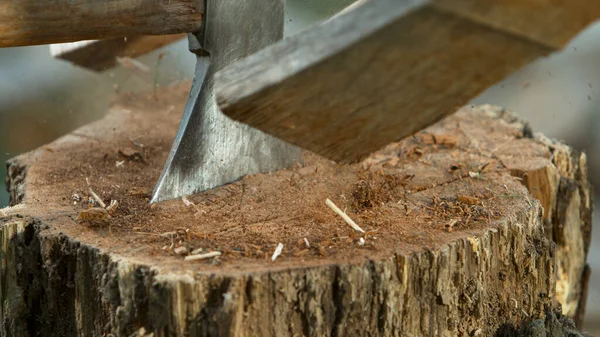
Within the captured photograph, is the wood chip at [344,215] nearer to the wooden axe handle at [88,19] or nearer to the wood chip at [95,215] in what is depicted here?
the wood chip at [95,215]

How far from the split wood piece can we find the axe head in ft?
4.39

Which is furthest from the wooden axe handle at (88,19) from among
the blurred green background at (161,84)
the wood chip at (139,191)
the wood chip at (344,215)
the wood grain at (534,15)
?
the blurred green background at (161,84)

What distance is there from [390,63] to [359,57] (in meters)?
0.09

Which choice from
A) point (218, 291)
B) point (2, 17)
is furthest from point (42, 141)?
point (218, 291)

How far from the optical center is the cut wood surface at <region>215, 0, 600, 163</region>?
179 centimetres

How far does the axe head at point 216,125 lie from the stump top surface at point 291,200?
0.24 ft

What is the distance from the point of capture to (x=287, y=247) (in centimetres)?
229

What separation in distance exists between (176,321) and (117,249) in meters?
0.36

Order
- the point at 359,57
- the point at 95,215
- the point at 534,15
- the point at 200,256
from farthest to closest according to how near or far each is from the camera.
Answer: the point at 95,215, the point at 200,256, the point at 359,57, the point at 534,15

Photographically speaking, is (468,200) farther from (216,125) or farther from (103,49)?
(103,49)

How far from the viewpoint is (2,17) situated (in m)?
2.47

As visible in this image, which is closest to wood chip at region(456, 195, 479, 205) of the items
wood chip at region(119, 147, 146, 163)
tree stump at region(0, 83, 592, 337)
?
tree stump at region(0, 83, 592, 337)

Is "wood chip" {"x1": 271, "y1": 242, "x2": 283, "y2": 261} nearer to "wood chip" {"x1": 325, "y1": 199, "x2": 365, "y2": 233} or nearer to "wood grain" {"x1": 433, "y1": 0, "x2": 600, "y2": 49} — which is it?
"wood chip" {"x1": 325, "y1": 199, "x2": 365, "y2": 233}

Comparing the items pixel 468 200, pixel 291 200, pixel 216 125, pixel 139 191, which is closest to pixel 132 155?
Answer: pixel 139 191
